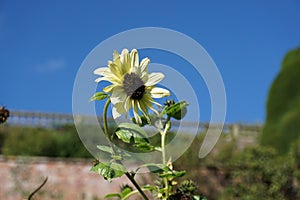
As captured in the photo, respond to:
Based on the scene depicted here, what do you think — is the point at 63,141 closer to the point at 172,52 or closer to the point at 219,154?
the point at 219,154

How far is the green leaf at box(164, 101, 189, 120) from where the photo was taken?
653mm

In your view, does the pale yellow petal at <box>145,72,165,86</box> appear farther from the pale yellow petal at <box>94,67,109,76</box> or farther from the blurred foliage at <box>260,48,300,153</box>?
the blurred foliage at <box>260,48,300,153</box>

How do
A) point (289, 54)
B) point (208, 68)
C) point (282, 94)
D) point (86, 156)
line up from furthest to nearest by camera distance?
point (289, 54) < point (282, 94) < point (86, 156) < point (208, 68)

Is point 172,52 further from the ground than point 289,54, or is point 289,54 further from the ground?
→ point 289,54

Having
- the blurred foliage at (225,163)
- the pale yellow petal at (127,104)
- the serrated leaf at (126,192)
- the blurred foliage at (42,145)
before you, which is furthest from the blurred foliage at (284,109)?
the pale yellow petal at (127,104)

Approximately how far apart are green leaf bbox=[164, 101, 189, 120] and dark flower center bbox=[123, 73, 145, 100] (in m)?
0.06

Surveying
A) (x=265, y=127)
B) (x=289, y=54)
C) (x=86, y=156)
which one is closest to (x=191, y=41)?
(x=86, y=156)

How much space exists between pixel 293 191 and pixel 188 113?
6778 mm

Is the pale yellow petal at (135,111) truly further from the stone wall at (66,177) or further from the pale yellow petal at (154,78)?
the stone wall at (66,177)

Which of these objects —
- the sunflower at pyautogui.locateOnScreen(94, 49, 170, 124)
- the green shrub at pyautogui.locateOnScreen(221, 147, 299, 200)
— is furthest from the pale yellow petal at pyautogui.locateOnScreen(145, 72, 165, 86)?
the green shrub at pyautogui.locateOnScreen(221, 147, 299, 200)

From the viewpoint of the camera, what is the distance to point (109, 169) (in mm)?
585

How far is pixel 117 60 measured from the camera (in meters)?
0.59

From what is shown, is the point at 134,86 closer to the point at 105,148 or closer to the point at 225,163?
the point at 105,148

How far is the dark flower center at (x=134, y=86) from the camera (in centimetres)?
60
